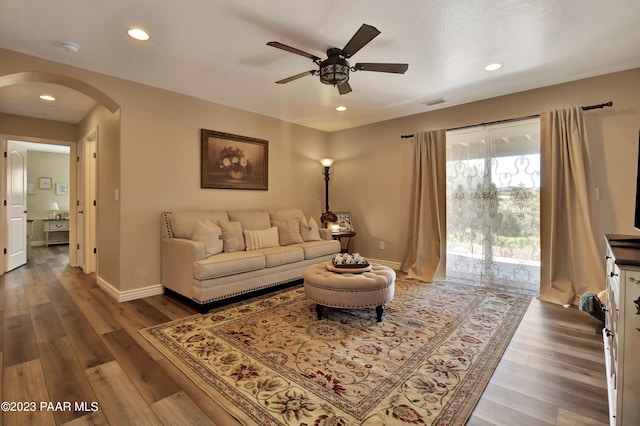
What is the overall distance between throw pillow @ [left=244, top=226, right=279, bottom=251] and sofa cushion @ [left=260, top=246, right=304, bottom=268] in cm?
10

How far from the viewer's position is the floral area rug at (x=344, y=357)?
162 centimetres

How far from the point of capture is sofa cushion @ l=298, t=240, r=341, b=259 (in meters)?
4.04

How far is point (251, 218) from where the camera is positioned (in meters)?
4.16

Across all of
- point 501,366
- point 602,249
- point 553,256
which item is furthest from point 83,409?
point 602,249

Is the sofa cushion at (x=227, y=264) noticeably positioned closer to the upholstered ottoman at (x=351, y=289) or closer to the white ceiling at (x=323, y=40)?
the upholstered ottoman at (x=351, y=289)

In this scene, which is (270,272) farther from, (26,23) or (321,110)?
(26,23)

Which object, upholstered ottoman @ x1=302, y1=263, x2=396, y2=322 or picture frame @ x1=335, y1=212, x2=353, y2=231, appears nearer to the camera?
upholstered ottoman @ x1=302, y1=263, x2=396, y2=322

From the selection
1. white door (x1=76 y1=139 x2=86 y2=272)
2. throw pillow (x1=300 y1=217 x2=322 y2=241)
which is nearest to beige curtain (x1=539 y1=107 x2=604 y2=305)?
throw pillow (x1=300 y1=217 x2=322 y2=241)

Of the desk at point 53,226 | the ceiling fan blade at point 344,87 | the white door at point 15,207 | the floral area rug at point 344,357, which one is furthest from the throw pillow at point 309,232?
the desk at point 53,226

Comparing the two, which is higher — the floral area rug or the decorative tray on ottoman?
the decorative tray on ottoman

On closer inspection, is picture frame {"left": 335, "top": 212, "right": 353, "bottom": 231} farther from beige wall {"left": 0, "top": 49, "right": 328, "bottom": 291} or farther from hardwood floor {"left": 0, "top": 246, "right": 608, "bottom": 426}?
hardwood floor {"left": 0, "top": 246, "right": 608, "bottom": 426}

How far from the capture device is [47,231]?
23.6 ft

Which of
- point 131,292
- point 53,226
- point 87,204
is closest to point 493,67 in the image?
point 131,292

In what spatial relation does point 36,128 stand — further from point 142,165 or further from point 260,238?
point 260,238
